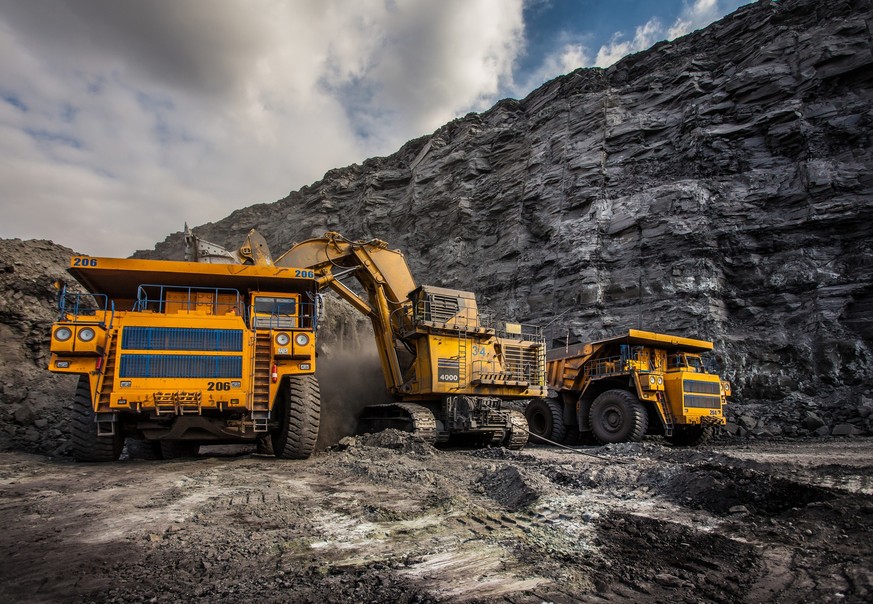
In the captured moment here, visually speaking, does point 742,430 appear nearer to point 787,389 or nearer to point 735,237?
point 787,389

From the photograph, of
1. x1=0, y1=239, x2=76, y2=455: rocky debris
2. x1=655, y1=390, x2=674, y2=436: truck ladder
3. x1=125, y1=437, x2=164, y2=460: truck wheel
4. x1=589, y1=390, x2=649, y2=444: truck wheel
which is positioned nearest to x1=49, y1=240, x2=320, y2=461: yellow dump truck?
x1=125, y1=437, x2=164, y2=460: truck wheel

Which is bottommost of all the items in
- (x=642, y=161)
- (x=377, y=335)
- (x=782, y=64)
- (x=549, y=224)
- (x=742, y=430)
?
(x=742, y=430)

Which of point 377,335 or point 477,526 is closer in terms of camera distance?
Result: point 477,526

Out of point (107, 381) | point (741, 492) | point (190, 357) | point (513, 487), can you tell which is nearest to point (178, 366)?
point (190, 357)

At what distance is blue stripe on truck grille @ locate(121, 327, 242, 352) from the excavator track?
14.4 feet

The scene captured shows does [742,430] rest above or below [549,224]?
below

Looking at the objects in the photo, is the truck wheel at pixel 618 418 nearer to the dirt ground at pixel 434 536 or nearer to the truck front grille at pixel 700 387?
the truck front grille at pixel 700 387

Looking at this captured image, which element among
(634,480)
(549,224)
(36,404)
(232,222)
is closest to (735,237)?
(549,224)

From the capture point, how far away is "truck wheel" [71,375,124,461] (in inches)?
289

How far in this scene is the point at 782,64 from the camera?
23.0 m

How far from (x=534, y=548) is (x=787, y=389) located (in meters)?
18.9

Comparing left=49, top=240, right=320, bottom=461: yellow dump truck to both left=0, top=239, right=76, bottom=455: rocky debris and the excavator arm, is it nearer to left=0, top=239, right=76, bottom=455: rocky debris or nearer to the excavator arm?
left=0, top=239, right=76, bottom=455: rocky debris

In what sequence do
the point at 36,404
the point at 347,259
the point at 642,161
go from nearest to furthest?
the point at 36,404 < the point at 347,259 < the point at 642,161

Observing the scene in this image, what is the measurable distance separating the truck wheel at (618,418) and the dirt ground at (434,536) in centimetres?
639
